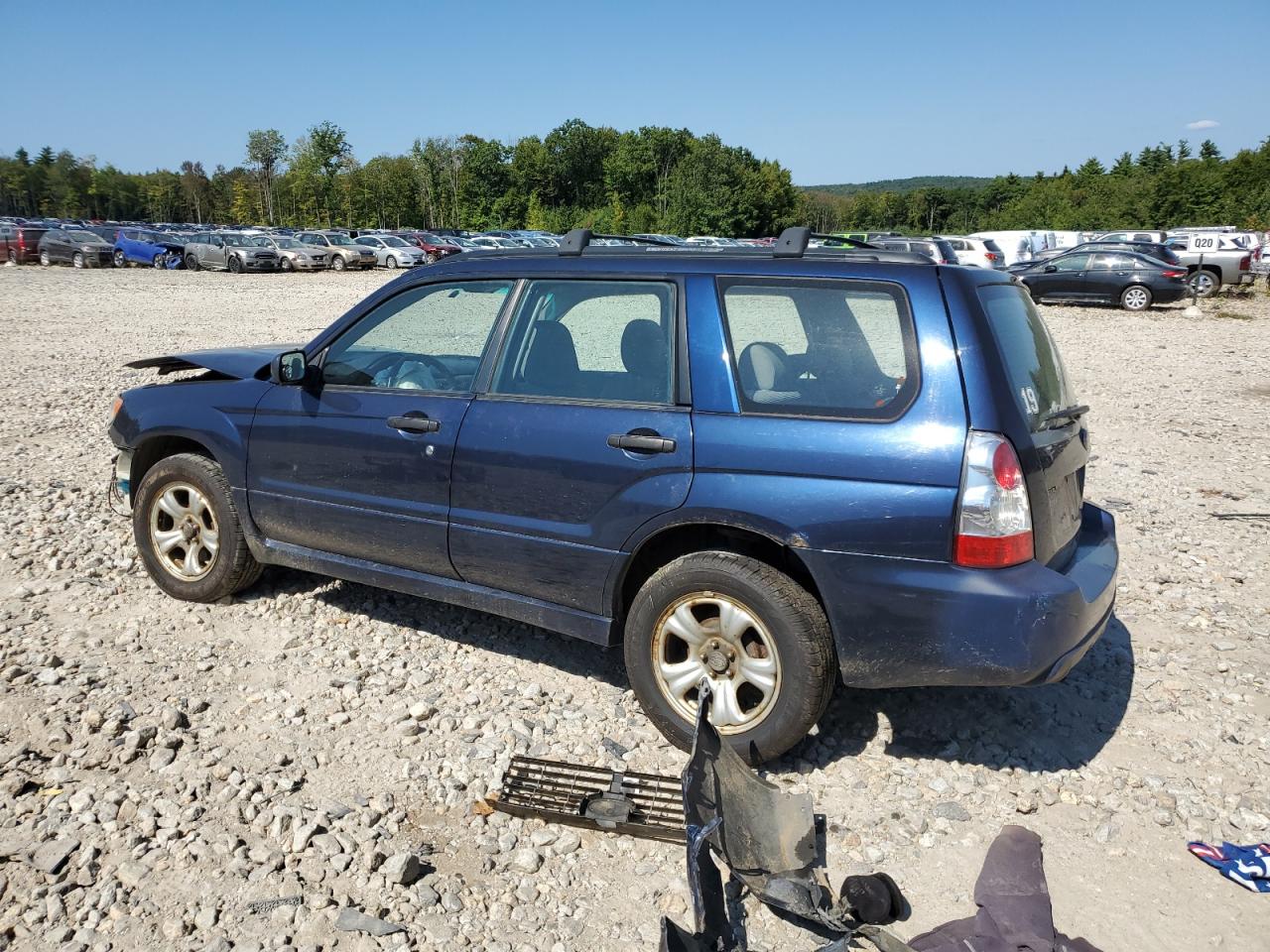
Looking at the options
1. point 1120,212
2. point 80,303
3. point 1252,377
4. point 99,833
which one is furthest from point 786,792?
point 1120,212

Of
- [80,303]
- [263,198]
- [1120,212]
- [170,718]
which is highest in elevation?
[263,198]

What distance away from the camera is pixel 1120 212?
5775 cm

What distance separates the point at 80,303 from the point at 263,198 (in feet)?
267

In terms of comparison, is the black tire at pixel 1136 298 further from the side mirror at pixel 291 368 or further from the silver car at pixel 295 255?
the silver car at pixel 295 255

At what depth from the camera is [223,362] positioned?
204 inches

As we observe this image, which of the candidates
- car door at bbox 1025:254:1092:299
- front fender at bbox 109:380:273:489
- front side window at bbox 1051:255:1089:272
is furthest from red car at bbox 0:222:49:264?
front fender at bbox 109:380:273:489

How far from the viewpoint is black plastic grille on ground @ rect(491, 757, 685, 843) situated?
332 cm

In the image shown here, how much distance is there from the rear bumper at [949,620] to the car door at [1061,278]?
2286 centimetres

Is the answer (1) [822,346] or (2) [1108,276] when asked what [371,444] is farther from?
(2) [1108,276]

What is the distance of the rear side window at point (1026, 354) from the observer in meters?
3.44

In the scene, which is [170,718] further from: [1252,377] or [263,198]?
[263,198]

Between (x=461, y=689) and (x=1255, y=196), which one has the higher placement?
(x=1255, y=196)

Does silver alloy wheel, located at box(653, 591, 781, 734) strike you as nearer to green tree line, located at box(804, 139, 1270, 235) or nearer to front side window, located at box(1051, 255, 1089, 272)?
front side window, located at box(1051, 255, 1089, 272)

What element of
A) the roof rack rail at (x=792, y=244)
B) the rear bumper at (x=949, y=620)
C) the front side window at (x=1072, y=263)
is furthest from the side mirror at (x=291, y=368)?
the front side window at (x=1072, y=263)
